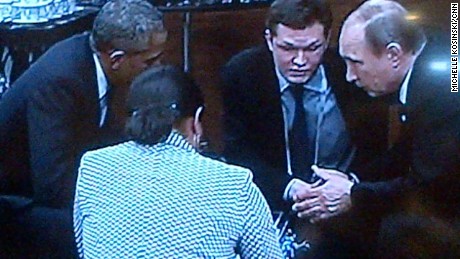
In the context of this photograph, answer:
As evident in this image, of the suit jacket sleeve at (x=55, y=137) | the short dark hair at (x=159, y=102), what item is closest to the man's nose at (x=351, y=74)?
the short dark hair at (x=159, y=102)

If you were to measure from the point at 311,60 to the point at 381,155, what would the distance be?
27 centimetres

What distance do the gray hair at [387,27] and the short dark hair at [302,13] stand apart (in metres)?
0.05

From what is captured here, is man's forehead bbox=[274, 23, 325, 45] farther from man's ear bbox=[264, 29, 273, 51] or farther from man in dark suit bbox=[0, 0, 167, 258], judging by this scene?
man in dark suit bbox=[0, 0, 167, 258]

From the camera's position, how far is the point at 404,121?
2.82 m

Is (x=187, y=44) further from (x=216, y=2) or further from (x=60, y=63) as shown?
(x=60, y=63)

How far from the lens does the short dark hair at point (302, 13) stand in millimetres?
2779

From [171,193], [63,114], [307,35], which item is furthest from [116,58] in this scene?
[307,35]

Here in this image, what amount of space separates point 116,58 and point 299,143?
46cm

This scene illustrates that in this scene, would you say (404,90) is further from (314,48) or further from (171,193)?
(171,193)

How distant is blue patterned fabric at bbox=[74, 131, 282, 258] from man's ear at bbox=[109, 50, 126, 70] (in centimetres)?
19

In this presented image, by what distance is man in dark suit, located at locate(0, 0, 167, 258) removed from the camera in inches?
112

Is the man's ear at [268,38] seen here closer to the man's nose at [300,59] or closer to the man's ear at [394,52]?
the man's nose at [300,59]

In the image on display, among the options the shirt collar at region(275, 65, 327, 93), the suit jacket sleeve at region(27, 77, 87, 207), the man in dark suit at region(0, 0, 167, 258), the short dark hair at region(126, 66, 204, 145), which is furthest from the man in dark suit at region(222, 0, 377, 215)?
the suit jacket sleeve at region(27, 77, 87, 207)

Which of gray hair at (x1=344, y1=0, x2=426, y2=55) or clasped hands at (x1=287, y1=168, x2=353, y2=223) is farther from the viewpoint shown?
clasped hands at (x1=287, y1=168, x2=353, y2=223)
